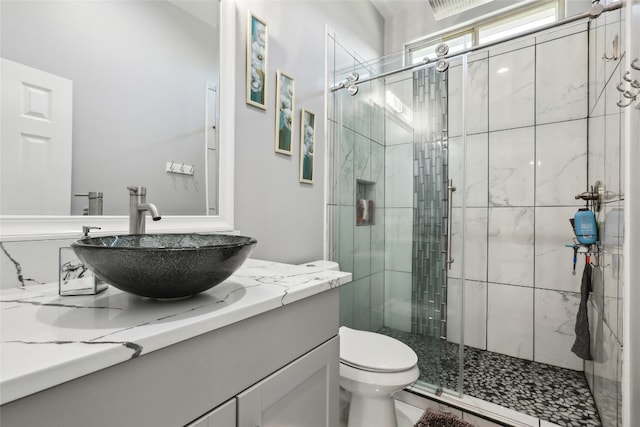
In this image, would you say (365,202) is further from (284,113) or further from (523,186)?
(523,186)

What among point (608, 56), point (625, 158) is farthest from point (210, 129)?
point (608, 56)

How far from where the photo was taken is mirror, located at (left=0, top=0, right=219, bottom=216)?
32.4 inches

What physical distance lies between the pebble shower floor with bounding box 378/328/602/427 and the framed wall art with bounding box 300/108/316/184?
3.80 ft

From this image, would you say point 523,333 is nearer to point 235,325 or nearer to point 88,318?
point 235,325

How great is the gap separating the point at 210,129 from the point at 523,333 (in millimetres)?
2449

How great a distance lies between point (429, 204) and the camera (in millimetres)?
1812

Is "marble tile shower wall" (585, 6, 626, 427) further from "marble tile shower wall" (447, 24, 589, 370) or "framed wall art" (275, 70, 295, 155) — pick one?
"framed wall art" (275, 70, 295, 155)

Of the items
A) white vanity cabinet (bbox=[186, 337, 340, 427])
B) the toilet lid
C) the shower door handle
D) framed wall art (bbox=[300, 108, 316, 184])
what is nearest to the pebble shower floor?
the toilet lid

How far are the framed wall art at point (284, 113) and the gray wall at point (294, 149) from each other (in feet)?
0.11

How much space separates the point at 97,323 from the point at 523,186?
8.32ft

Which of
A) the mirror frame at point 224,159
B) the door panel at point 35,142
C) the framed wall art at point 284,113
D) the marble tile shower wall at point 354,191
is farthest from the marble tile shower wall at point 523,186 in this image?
the door panel at point 35,142

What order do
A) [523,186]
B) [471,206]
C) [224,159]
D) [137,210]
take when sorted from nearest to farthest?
[137,210]
[224,159]
[523,186]
[471,206]

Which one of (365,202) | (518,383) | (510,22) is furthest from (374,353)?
(510,22)

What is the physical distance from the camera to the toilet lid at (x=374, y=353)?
133 cm
